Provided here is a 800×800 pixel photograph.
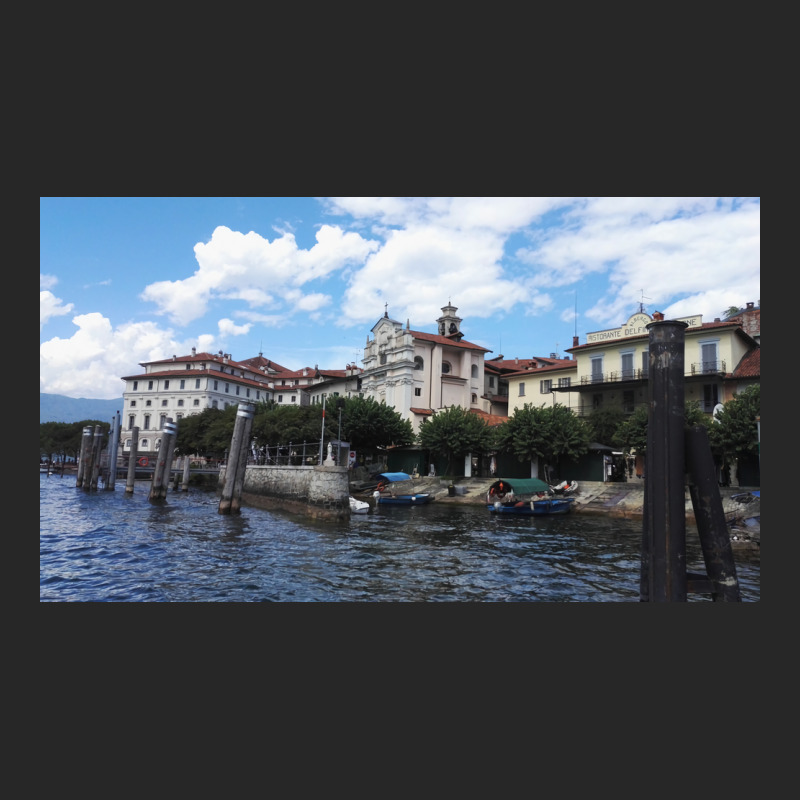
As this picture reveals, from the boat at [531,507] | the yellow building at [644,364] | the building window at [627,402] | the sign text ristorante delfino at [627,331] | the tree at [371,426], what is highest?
the sign text ristorante delfino at [627,331]

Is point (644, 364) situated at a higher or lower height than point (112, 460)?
higher

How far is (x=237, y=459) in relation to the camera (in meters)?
25.5

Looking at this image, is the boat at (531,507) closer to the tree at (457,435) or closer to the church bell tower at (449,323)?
the tree at (457,435)

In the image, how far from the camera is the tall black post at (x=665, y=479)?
20.7ft

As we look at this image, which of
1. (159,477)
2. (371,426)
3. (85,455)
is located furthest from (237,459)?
(371,426)

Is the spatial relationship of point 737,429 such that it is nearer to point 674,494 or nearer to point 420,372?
point 674,494

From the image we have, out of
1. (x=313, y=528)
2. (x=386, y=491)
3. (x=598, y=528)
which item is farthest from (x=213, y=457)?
(x=598, y=528)

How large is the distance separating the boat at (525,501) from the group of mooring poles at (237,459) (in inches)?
521

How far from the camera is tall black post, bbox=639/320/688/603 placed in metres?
6.31

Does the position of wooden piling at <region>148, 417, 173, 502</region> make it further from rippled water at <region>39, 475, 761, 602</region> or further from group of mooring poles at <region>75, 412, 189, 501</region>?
rippled water at <region>39, 475, 761, 602</region>

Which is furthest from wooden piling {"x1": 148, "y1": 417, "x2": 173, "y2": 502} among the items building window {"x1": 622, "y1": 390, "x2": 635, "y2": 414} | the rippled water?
building window {"x1": 622, "y1": 390, "x2": 635, "y2": 414}

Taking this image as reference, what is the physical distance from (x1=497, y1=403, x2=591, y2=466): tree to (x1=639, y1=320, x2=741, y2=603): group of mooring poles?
103 feet

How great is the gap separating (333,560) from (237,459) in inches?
461

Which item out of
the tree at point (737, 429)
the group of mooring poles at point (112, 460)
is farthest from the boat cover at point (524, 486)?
the group of mooring poles at point (112, 460)
